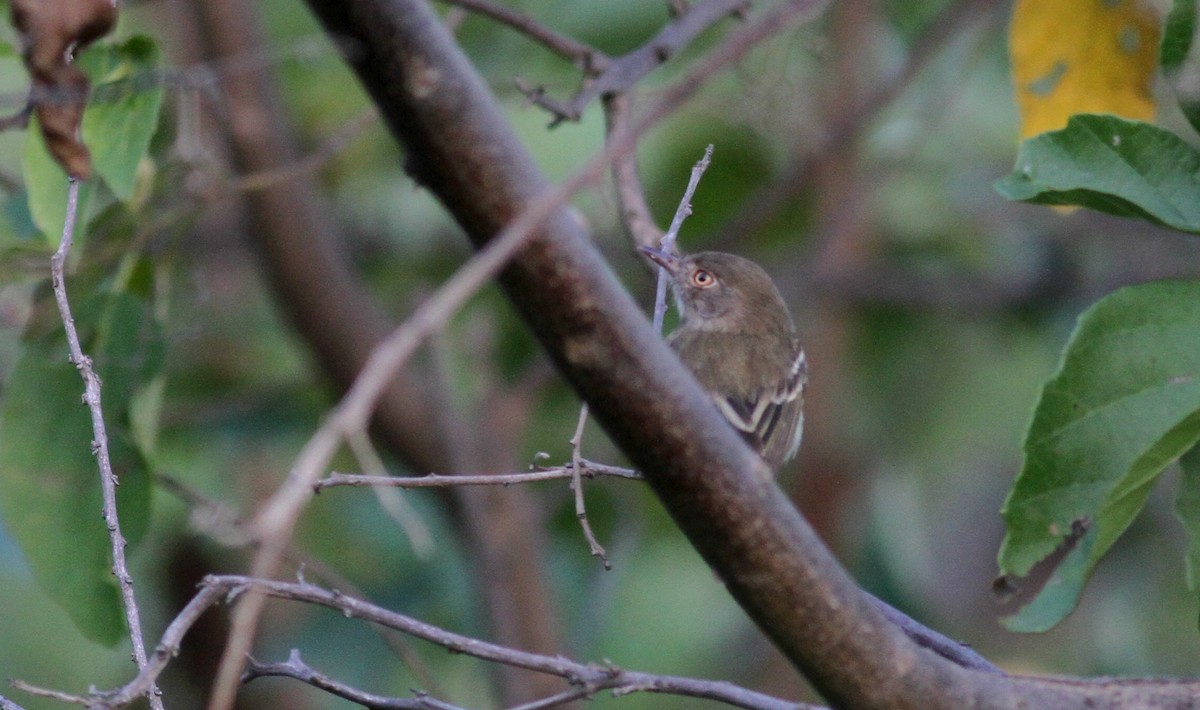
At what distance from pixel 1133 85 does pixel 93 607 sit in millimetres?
2455

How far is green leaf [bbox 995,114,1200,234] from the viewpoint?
7.75 feet

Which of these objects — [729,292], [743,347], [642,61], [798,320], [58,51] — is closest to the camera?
[58,51]

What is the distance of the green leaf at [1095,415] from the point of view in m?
2.28

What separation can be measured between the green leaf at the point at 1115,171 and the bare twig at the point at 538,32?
3.43 ft

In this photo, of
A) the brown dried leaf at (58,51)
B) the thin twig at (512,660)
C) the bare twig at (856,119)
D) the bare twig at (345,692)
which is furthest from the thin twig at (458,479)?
the bare twig at (856,119)

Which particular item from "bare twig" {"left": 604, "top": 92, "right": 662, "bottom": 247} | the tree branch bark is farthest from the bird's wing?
the tree branch bark

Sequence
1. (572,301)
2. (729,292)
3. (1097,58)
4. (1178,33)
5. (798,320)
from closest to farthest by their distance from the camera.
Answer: (572,301) < (1178,33) < (1097,58) < (729,292) < (798,320)

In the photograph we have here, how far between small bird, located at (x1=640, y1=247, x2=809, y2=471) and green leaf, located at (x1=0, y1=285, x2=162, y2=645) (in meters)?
1.44

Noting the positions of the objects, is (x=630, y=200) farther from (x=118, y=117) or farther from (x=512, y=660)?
(x=512, y=660)

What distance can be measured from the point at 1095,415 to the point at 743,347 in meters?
2.11

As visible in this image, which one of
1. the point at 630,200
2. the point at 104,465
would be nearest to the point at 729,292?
the point at 630,200

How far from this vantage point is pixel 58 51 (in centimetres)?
187

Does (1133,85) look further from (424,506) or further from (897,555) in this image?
(424,506)

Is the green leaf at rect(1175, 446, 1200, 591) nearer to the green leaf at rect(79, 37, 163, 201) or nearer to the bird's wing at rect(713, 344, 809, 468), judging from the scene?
the bird's wing at rect(713, 344, 809, 468)
